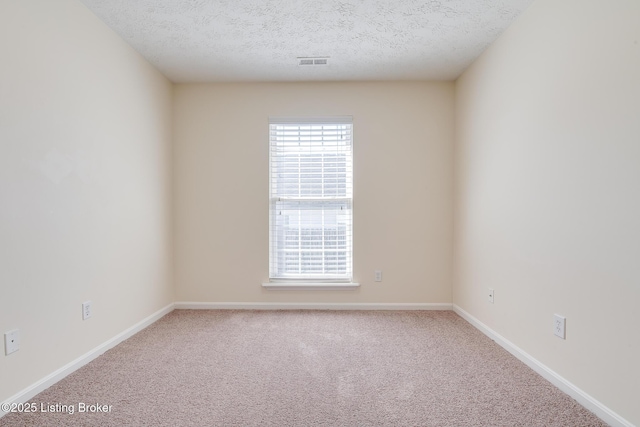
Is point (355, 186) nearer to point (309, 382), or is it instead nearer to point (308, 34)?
point (308, 34)

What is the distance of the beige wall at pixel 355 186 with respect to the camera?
3.37m

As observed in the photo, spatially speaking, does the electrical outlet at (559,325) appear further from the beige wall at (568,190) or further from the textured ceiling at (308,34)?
the textured ceiling at (308,34)

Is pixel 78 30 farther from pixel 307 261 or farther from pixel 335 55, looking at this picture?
pixel 307 261

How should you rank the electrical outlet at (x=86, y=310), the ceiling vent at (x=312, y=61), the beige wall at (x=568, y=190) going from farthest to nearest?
the ceiling vent at (x=312, y=61)
the electrical outlet at (x=86, y=310)
the beige wall at (x=568, y=190)

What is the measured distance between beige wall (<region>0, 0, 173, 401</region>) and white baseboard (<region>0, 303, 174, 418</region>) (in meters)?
0.04

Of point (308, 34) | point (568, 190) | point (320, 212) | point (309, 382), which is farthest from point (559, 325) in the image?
point (308, 34)

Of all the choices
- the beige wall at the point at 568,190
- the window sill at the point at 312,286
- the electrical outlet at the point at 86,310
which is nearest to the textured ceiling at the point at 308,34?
the beige wall at the point at 568,190

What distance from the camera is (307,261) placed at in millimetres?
3416

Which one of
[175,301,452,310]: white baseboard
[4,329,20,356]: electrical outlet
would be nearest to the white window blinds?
[175,301,452,310]: white baseboard

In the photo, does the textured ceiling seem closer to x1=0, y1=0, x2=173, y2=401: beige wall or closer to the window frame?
x1=0, y1=0, x2=173, y2=401: beige wall

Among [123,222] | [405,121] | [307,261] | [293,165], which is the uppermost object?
[405,121]

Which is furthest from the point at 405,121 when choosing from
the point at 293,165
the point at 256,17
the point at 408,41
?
the point at 256,17

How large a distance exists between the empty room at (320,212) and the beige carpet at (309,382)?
0.02 meters

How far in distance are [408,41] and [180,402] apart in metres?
2.99
